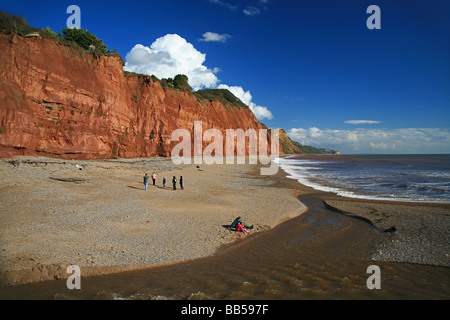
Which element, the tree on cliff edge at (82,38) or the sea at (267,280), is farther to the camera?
the tree on cliff edge at (82,38)

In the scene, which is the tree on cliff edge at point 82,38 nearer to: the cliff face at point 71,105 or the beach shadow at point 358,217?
the cliff face at point 71,105

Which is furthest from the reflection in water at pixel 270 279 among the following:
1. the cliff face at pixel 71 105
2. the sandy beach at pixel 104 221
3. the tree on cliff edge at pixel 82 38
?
the tree on cliff edge at pixel 82 38

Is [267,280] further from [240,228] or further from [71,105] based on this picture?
[71,105]

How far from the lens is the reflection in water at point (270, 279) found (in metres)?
5.48

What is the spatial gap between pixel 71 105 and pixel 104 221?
22.5 metres

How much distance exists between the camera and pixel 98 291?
547cm

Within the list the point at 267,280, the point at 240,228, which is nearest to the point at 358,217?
the point at 240,228

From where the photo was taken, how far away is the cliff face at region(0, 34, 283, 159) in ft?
67.9

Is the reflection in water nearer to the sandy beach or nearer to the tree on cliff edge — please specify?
the sandy beach

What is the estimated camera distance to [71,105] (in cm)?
2591

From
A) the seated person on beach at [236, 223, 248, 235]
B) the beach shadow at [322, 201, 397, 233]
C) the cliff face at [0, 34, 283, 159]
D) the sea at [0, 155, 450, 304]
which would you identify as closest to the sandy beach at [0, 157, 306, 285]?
the seated person on beach at [236, 223, 248, 235]

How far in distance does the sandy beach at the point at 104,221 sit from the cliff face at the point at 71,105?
598cm
